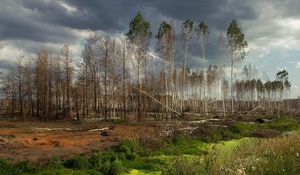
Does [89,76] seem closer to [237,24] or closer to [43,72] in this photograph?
[43,72]

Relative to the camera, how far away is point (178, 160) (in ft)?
38.8

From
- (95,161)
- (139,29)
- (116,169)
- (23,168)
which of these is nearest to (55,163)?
(23,168)

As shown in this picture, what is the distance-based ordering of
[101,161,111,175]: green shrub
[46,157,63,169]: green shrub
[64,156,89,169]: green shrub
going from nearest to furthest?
[101,161,111,175]: green shrub → [46,157,63,169]: green shrub → [64,156,89,169]: green shrub

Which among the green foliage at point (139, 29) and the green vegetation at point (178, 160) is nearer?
the green vegetation at point (178, 160)

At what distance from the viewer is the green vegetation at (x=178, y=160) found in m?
10.6

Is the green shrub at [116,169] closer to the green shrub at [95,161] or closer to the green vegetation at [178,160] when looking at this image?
the green vegetation at [178,160]

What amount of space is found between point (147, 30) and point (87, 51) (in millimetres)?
8911

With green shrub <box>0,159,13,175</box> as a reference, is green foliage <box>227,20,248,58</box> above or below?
above

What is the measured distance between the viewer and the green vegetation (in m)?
10.6

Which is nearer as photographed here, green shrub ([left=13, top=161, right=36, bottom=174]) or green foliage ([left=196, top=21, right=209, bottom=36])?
green shrub ([left=13, top=161, right=36, bottom=174])

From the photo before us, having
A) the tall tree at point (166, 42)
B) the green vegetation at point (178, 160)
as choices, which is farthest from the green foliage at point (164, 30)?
the green vegetation at point (178, 160)

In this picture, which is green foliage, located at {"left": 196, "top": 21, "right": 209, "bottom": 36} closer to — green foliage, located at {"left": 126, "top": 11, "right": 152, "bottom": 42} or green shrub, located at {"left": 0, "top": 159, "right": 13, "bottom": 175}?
green foliage, located at {"left": 126, "top": 11, "right": 152, "bottom": 42}

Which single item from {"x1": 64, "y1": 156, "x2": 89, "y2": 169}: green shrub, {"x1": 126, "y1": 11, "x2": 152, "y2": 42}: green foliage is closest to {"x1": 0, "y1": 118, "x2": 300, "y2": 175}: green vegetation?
{"x1": 64, "y1": 156, "x2": 89, "y2": 169}: green shrub

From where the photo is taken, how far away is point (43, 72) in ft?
205
